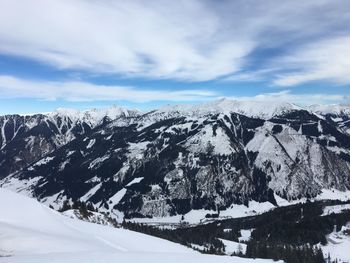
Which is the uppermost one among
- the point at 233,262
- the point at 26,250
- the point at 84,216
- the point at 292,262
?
the point at 26,250

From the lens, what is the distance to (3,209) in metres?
89.3

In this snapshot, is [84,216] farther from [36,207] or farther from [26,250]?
[26,250]

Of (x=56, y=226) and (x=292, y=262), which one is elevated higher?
(x=56, y=226)

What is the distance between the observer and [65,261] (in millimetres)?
47906

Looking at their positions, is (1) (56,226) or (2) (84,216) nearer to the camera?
(1) (56,226)

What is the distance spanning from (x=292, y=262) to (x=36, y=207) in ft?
454

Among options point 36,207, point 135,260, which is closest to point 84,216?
point 36,207

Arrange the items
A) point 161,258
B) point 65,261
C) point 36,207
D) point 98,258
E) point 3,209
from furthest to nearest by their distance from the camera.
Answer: point 36,207, point 3,209, point 161,258, point 98,258, point 65,261

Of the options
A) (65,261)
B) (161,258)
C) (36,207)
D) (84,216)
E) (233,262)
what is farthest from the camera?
(84,216)

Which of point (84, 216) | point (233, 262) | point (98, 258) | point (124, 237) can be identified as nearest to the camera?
point (98, 258)

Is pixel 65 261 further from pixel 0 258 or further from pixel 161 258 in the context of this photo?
pixel 161 258

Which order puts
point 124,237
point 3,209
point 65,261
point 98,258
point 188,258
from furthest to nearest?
1. point 124,237
2. point 3,209
3. point 188,258
4. point 98,258
5. point 65,261

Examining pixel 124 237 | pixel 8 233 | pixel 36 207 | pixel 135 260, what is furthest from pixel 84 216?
pixel 135 260

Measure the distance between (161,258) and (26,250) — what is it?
19260 mm
